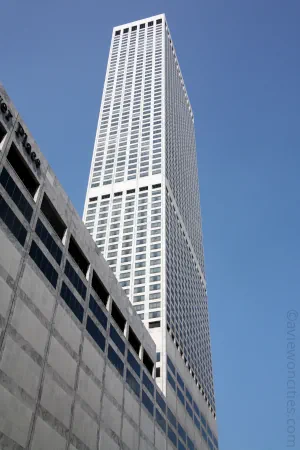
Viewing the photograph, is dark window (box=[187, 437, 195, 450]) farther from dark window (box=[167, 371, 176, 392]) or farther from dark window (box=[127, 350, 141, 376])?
dark window (box=[127, 350, 141, 376])

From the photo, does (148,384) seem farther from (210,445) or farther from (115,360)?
(210,445)

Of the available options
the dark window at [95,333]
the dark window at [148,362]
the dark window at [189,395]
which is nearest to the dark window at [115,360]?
the dark window at [95,333]

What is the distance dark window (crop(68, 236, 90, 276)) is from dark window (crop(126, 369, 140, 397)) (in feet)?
51.3

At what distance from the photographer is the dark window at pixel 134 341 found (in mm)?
70125

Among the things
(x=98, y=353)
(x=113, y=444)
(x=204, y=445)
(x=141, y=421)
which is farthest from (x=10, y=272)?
(x=204, y=445)

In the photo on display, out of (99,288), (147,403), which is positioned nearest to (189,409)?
(147,403)

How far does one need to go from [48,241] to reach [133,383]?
25855 millimetres

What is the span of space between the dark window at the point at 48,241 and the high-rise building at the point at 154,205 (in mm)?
40471

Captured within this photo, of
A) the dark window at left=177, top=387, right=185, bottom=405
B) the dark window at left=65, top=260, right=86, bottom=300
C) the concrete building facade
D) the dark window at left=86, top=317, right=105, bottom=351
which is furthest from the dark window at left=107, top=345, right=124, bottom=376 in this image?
the dark window at left=177, top=387, right=185, bottom=405

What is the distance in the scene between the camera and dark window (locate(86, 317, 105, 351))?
55.3m

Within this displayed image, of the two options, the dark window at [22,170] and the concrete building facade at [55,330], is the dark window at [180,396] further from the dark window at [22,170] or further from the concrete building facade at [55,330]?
the dark window at [22,170]

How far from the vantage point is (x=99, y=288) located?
62000mm

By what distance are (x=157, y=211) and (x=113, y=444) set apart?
75893 mm

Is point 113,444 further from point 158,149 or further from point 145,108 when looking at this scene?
point 145,108
